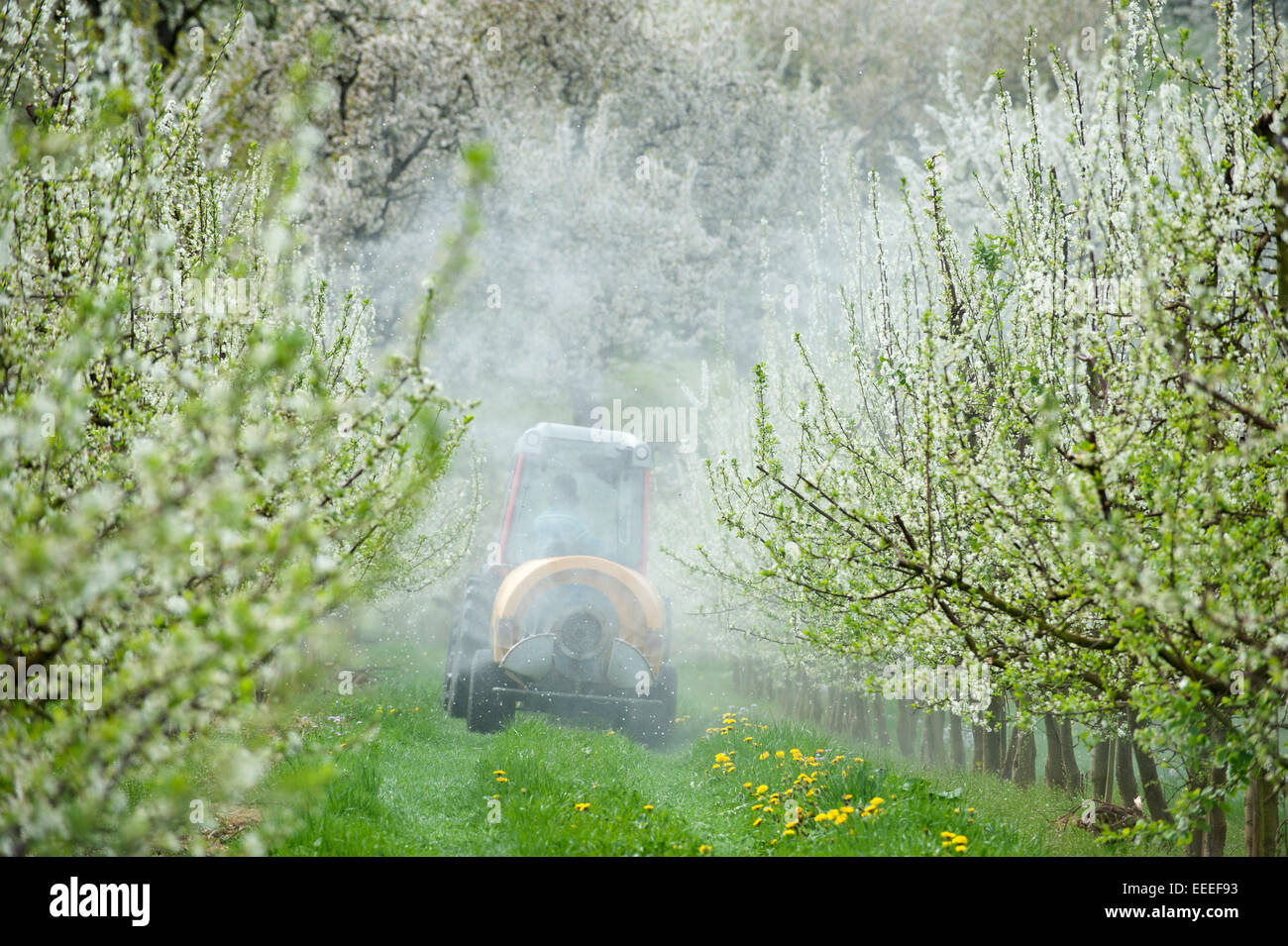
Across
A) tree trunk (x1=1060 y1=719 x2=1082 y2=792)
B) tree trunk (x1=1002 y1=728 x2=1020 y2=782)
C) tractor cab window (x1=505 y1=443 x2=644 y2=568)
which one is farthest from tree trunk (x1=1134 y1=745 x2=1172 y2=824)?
tractor cab window (x1=505 y1=443 x2=644 y2=568)

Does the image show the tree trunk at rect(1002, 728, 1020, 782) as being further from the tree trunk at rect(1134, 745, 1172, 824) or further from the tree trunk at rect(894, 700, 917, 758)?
the tree trunk at rect(894, 700, 917, 758)

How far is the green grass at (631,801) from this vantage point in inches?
219

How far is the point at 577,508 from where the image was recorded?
1239cm

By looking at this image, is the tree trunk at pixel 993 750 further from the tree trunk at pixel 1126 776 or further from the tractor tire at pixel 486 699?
the tractor tire at pixel 486 699

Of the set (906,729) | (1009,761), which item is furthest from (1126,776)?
(906,729)

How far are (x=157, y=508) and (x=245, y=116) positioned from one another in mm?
17709

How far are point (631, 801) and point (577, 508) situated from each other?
6054 millimetres

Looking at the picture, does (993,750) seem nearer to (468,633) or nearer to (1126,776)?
(1126,776)

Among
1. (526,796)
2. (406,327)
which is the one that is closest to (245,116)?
(526,796)

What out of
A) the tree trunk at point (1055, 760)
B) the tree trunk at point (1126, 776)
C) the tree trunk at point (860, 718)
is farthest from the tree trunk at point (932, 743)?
the tree trunk at point (1126, 776)

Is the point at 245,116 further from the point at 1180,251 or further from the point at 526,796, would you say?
the point at 1180,251

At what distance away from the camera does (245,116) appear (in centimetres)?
1670

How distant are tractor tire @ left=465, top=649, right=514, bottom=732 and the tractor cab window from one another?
7.53 feet
